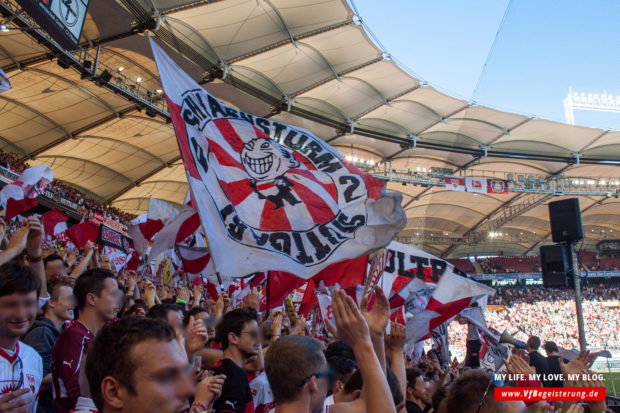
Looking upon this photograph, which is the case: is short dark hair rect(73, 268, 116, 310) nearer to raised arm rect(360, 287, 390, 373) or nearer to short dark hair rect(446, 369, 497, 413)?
raised arm rect(360, 287, 390, 373)

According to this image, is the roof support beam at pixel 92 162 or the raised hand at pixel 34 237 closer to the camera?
the raised hand at pixel 34 237

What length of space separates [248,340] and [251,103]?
21885mm

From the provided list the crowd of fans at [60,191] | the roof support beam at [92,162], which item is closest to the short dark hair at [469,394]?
the crowd of fans at [60,191]

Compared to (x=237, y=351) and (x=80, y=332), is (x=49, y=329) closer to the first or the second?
(x=80, y=332)

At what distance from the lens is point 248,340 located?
3600 millimetres

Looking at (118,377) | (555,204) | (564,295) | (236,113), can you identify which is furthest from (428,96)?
(564,295)

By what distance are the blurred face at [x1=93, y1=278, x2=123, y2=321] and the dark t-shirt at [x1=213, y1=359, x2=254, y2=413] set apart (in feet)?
2.97

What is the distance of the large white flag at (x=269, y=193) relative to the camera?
13.8 ft

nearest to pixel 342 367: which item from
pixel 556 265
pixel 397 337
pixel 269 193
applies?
pixel 397 337

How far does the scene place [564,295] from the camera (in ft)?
158

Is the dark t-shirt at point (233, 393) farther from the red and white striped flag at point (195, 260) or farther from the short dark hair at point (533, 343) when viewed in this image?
the short dark hair at point (533, 343)

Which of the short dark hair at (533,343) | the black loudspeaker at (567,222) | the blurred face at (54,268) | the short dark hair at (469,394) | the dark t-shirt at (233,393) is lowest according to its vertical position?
the short dark hair at (533,343)

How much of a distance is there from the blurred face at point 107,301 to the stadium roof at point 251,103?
9.79 m

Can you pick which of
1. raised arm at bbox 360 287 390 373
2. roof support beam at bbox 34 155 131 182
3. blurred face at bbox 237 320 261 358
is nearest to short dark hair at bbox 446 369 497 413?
raised arm at bbox 360 287 390 373
